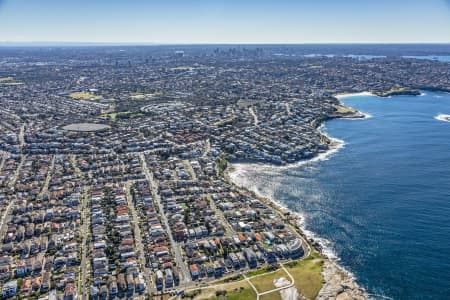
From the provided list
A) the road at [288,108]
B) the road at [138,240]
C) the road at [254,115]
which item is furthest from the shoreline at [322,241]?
the road at [288,108]

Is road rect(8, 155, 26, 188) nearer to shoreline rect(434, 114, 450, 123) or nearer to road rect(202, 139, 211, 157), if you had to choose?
road rect(202, 139, 211, 157)

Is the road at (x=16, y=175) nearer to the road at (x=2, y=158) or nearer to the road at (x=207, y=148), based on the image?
the road at (x=2, y=158)

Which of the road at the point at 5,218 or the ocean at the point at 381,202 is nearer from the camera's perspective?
the ocean at the point at 381,202

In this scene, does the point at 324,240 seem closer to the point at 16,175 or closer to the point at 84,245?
the point at 84,245

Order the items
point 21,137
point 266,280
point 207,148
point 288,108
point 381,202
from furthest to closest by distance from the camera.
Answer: point 288,108
point 21,137
point 207,148
point 381,202
point 266,280

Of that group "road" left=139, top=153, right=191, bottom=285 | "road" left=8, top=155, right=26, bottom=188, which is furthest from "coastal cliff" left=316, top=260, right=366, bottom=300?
"road" left=8, top=155, right=26, bottom=188

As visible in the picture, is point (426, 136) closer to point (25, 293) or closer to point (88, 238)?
point (88, 238)

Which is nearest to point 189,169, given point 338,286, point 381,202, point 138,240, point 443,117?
point 138,240

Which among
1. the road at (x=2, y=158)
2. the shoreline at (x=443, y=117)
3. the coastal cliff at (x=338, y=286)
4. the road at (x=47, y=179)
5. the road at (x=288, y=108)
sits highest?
the road at (x=288, y=108)

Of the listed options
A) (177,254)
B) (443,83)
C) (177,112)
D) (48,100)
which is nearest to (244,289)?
(177,254)
